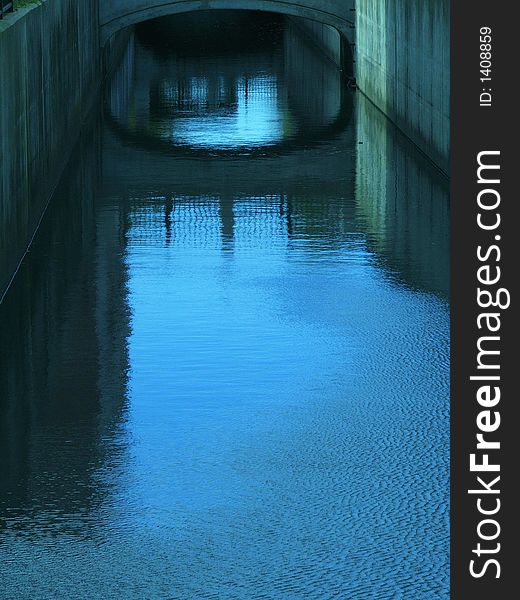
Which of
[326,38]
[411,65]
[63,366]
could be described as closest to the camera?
[63,366]

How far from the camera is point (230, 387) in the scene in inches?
653

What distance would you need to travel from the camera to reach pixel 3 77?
20.7 meters

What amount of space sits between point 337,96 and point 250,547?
3476 centimetres

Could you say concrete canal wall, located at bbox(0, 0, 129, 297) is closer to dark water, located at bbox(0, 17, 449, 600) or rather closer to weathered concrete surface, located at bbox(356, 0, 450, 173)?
dark water, located at bbox(0, 17, 449, 600)

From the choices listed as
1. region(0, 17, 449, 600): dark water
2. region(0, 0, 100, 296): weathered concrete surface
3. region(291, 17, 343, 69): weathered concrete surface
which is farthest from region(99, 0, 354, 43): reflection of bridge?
region(0, 17, 449, 600): dark water

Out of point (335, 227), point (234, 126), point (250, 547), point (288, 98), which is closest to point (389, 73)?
point (234, 126)

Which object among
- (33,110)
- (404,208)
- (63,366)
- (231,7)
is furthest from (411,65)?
(63,366)

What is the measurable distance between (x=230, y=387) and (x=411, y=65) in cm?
1970

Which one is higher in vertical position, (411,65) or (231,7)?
(231,7)

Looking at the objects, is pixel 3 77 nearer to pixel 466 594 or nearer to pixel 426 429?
pixel 426 429

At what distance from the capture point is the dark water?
1223cm

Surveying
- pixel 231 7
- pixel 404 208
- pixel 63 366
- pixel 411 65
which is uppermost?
pixel 231 7

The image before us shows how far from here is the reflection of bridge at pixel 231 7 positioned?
47188 mm

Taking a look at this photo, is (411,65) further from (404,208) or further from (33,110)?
(33,110)
